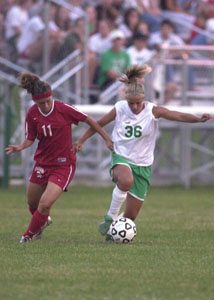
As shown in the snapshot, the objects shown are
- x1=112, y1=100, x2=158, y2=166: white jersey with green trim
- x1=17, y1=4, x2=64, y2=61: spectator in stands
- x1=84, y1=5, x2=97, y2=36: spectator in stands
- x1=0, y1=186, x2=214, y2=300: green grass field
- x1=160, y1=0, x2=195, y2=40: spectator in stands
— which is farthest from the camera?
x1=160, y1=0, x2=195, y2=40: spectator in stands

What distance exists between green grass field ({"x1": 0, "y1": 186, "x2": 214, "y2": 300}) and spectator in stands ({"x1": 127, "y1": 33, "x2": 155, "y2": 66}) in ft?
16.8

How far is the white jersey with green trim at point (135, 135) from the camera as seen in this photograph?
351 inches

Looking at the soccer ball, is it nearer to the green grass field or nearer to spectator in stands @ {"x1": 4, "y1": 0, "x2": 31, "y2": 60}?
the green grass field

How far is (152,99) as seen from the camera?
53.1 ft

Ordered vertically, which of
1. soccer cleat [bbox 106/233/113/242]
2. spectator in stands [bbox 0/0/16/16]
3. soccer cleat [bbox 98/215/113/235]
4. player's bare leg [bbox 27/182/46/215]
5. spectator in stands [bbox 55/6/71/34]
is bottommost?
soccer cleat [bbox 106/233/113/242]

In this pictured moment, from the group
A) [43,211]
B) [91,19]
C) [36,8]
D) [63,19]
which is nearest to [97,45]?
[91,19]

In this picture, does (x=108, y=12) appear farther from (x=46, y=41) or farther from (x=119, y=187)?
(x=119, y=187)

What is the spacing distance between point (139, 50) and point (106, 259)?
10178mm

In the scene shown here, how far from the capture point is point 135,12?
18.2m

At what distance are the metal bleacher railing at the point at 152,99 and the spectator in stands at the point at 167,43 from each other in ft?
0.31

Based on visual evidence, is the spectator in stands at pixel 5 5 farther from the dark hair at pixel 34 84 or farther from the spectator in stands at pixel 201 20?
the dark hair at pixel 34 84

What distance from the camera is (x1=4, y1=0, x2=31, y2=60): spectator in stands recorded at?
627 inches

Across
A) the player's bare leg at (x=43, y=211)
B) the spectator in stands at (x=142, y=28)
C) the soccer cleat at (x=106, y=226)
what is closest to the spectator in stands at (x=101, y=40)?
the spectator in stands at (x=142, y=28)

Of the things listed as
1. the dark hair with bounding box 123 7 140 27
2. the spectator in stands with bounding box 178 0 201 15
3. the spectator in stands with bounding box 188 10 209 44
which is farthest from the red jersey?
the spectator in stands with bounding box 178 0 201 15
